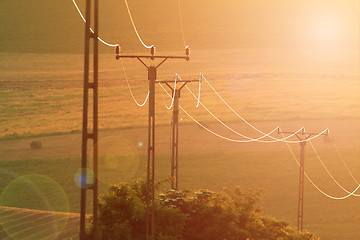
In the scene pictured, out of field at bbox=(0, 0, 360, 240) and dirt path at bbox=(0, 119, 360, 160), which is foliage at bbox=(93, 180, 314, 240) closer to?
field at bbox=(0, 0, 360, 240)

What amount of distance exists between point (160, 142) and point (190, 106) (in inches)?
1084

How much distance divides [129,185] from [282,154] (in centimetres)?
5507

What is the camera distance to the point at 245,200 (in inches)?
1346

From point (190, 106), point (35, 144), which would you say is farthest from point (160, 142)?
point (190, 106)

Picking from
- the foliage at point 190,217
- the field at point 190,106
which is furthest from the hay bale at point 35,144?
the foliage at point 190,217

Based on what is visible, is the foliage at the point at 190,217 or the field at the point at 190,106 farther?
the field at the point at 190,106

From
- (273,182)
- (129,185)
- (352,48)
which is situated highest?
(352,48)

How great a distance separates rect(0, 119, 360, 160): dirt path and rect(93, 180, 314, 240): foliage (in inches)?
1819

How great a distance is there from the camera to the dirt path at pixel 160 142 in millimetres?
79625

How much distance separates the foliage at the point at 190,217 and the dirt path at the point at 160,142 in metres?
46.2

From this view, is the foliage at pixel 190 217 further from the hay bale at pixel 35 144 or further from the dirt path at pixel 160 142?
the hay bale at pixel 35 144

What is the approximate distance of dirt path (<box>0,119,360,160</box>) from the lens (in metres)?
79.6

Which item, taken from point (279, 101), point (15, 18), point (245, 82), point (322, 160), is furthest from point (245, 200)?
point (15, 18)

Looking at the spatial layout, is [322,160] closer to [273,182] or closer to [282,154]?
[282,154]
